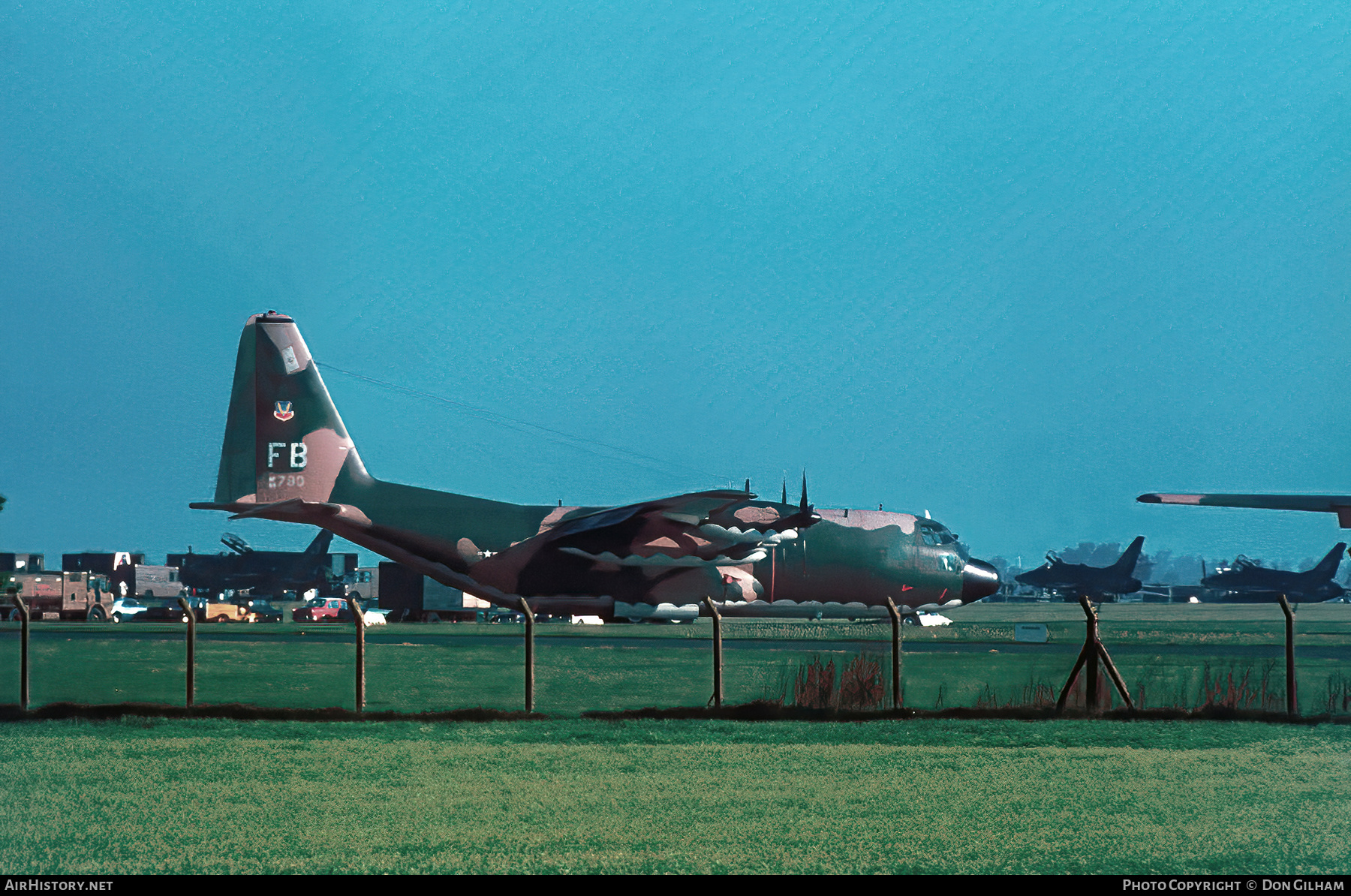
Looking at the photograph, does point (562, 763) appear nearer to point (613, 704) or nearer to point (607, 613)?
point (613, 704)

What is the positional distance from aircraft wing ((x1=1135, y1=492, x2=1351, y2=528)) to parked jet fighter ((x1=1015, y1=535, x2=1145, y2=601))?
68002 millimetres

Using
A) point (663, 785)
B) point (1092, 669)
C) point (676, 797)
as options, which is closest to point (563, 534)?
point (1092, 669)

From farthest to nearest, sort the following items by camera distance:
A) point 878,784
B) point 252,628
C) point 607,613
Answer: point 252,628
point 607,613
point 878,784

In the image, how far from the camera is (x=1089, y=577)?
87312mm

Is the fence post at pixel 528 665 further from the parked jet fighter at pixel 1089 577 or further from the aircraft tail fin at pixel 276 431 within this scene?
the parked jet fighter at pixel 1089 577

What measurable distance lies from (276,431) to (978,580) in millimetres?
21294

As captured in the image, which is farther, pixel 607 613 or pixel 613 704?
pixel 607 613

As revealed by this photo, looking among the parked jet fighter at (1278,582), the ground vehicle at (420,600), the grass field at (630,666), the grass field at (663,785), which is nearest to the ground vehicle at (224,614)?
the ground vehicle at (420,600)

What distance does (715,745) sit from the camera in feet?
50.0

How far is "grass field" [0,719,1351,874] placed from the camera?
8891mm

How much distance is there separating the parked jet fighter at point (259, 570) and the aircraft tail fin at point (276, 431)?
174 feet

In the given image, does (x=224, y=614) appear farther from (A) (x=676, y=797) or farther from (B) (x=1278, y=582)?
(B) (x=1278, y=582)
